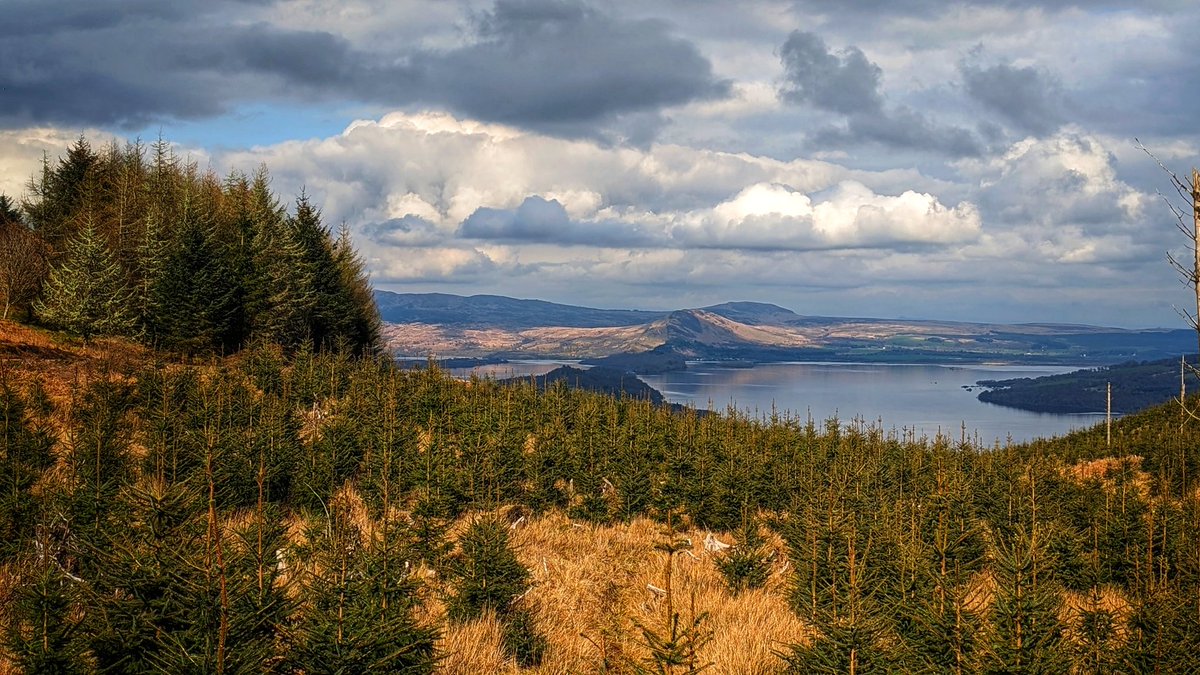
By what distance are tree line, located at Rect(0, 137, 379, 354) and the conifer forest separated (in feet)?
0.88

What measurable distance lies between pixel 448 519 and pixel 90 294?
113 ft

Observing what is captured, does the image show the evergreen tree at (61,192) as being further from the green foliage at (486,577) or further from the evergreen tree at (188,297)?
the green foliage at (486,577)

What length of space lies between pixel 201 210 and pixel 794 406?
525 ft

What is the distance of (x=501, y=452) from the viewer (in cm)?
2341

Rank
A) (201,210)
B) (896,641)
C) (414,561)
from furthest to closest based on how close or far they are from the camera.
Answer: (201,210), (414,561), (896,641)

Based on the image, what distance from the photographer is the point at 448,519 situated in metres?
18.3

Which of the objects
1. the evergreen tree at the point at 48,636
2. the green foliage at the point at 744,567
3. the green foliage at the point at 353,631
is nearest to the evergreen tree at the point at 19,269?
the green foliage at the point at 744,567

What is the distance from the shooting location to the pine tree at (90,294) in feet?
134

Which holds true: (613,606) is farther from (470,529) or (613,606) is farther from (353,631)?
(353,631)

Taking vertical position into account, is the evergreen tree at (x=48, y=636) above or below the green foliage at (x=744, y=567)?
above

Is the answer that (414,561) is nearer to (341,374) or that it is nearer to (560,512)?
(560,512)

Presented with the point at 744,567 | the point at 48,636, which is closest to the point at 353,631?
the point at 48,636

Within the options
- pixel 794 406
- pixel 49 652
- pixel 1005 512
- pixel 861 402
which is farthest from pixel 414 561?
pixel 861 402

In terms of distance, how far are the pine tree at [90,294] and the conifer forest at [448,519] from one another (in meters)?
0.17
